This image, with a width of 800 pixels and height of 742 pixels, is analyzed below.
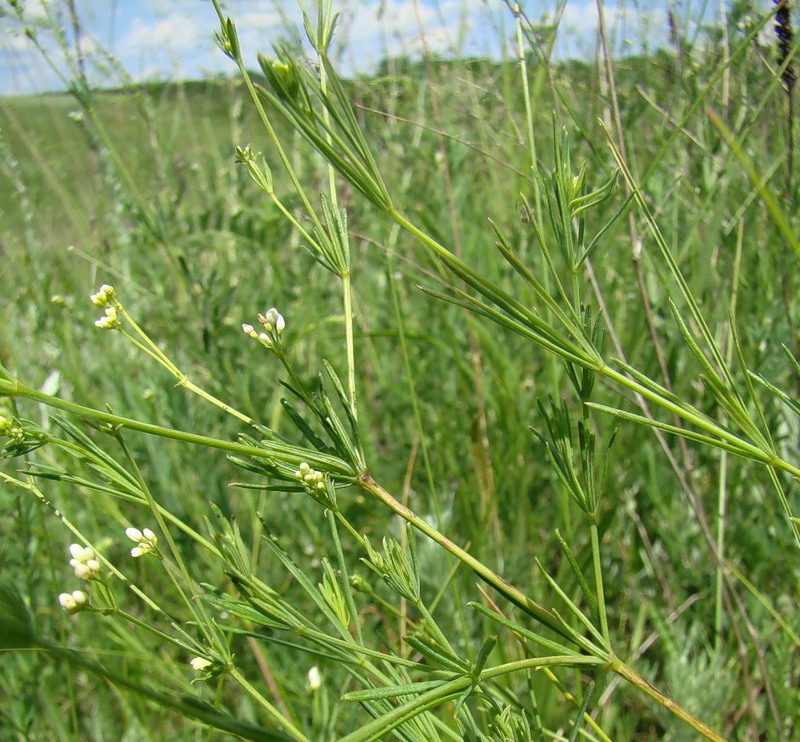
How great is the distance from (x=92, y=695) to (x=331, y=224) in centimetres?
143

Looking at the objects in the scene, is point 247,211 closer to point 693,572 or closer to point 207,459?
point 207,459

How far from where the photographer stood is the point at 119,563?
192cm

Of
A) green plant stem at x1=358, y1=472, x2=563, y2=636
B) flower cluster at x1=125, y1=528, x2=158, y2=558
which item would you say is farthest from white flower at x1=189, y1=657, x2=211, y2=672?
green plant stem at x1=358, y1=472, x2=563, y2=636

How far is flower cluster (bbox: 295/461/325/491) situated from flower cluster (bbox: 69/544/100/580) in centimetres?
21

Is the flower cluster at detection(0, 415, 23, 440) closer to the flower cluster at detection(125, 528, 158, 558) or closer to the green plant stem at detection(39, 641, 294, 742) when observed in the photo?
the flower cluster at detection(125, 528, 158, 558)

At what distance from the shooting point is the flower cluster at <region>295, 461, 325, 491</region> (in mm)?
619

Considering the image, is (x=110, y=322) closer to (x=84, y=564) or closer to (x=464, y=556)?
(x=84, y=564)

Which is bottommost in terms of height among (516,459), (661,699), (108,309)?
(516,459)

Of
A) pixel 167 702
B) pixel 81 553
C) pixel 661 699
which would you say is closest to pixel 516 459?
pixel 661 699

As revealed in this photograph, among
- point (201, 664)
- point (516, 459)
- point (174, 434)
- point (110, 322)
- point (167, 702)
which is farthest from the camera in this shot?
point (516, 459)

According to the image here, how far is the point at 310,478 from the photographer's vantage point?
0.62 m

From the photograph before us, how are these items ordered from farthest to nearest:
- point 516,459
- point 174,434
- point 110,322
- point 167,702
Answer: point 516,459
point 110,322
point 174,434
point 167,702

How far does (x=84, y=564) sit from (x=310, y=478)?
23 cm

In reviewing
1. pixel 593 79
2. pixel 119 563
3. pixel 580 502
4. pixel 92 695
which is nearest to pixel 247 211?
pixel 119 563
